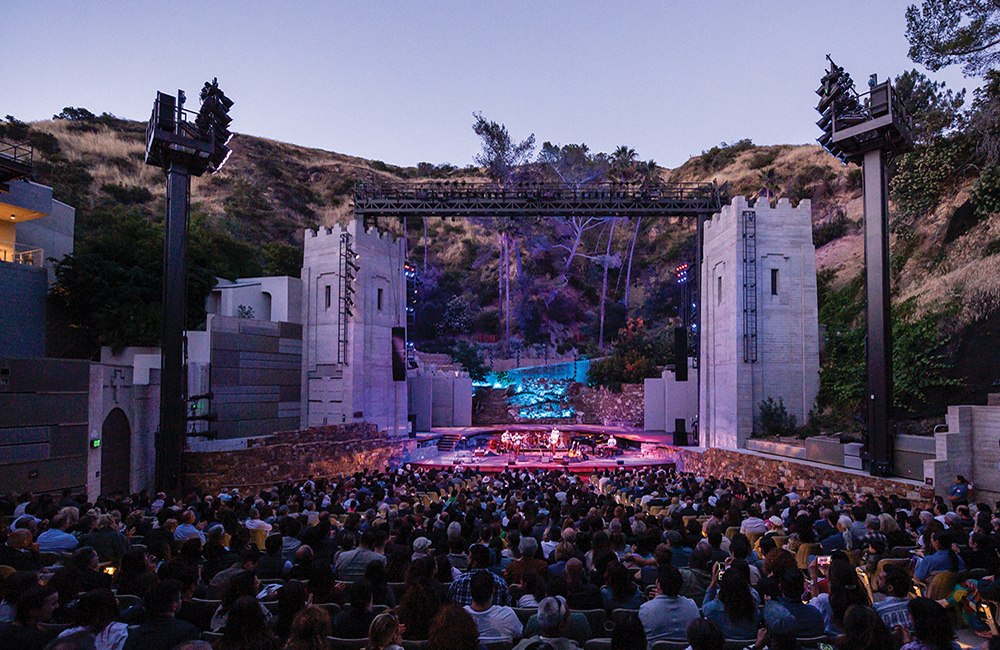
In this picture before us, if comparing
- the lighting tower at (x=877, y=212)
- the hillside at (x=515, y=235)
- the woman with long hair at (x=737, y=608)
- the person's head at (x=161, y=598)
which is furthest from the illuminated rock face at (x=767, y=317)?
the person's head at (x=161, y=598)

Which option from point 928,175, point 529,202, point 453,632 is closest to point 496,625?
point 453,632

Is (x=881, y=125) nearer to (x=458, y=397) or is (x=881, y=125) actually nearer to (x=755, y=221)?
(x=755, y=221)

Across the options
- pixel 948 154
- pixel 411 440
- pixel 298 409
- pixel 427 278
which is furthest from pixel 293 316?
pixel 427 278

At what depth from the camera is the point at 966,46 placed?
22719 millimetres

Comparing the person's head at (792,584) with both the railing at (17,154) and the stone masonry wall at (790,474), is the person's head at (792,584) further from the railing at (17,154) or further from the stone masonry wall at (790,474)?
the railing at (17,154)

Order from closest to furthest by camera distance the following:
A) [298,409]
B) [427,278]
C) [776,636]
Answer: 1. [776,636]
2. [298,409]
3. [427,278]

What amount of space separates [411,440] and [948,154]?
963 inches

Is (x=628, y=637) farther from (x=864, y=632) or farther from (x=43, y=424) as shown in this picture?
(x=43, y=424)

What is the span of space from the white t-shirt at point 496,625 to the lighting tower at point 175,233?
14.4 metres

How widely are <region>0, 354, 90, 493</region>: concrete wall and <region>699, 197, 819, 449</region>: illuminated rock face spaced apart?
1978 centimetres

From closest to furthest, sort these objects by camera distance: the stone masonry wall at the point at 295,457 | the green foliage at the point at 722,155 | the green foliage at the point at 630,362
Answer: the stone masonry wall at the point at 295,457
the green foliage at the point at 630,362
the green foliage at the point at 722,155

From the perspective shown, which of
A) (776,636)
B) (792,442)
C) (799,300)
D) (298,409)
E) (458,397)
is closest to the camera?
(776,636)

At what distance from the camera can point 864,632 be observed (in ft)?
11.2

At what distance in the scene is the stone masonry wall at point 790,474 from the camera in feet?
43.9
